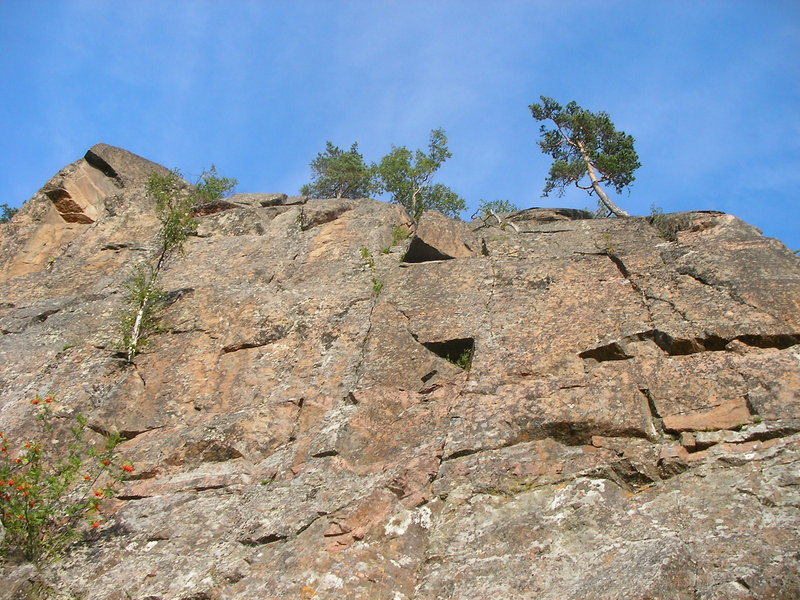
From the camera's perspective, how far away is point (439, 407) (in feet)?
34.1

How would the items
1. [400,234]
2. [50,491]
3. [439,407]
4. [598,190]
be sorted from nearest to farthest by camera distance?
[50,491]
[439,407]
[400,234]
[598,190]

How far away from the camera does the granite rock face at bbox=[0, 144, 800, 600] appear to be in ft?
25.1

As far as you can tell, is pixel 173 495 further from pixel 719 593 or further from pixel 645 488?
pixel 719 593

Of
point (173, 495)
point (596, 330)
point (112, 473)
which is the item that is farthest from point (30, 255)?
point (596, 330)

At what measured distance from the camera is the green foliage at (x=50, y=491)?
30.2ft

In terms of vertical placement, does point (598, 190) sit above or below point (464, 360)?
above

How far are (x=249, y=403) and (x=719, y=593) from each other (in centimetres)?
757

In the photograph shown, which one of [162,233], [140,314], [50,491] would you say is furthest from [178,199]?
[50,491]

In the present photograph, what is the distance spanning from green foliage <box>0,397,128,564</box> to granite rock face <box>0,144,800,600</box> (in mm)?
335

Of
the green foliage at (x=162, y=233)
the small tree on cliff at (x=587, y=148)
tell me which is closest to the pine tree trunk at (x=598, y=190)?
the small tree on cliff at (x=587, y=148)

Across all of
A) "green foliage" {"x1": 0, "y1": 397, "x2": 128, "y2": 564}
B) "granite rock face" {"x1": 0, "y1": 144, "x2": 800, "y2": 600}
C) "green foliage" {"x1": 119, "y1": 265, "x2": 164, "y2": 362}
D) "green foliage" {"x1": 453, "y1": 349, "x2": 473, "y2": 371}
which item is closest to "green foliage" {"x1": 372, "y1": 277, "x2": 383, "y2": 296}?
"granite rock face" {"x1": 0, "y1": 144, "x2": 800, "y2": 600}

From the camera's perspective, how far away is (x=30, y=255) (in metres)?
16.8

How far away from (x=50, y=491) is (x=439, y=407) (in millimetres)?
5619

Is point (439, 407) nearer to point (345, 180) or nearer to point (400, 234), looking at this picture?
point (400, 234)
